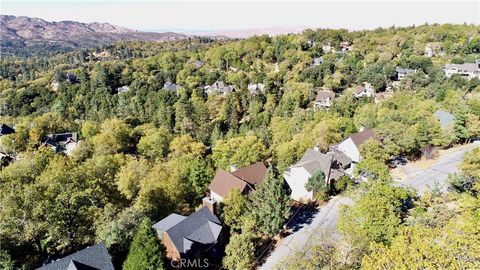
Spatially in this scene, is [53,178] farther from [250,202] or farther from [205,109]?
[205,109]

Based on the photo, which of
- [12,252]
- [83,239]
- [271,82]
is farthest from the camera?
[271,82]

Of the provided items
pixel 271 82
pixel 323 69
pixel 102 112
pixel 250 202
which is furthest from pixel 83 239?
pixel 323 69

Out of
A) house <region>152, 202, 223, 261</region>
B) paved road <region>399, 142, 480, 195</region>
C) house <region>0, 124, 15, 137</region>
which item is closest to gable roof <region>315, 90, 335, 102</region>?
paved road <region>399, 142, 480, 195</region>

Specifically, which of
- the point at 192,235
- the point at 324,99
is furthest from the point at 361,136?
the point at 324,99

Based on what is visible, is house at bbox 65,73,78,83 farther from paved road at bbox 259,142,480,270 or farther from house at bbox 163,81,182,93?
paved road at bbox 259,142,480,270

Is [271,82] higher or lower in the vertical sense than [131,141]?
higher

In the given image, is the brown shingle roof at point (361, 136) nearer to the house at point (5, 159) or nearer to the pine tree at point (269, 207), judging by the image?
the pine tree at point (269, 207)
